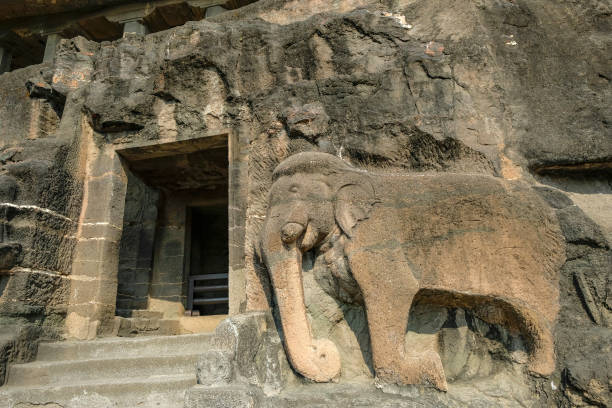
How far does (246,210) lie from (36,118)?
325 centimetres

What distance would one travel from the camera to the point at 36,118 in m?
5.62

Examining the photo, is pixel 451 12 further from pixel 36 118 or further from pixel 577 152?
pixel 36 118

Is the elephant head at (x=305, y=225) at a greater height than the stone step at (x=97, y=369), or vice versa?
the elephant head at (x=305, y=225)

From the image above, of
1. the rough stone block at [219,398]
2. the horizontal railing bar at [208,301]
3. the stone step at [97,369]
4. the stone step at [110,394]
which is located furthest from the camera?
the horizontal railing bar at [208,301]

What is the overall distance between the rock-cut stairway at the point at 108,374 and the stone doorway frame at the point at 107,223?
1.35 feet

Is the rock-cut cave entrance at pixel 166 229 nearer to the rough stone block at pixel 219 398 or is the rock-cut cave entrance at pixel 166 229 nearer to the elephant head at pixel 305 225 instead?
the elephant head at pixel 305 225

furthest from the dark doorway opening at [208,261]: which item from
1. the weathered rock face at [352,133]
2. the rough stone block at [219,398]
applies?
the rough stone block at [219,398]

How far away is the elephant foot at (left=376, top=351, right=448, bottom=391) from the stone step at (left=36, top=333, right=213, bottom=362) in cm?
175

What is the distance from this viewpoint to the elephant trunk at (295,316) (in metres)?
2.85

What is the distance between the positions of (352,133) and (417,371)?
1.88 meters

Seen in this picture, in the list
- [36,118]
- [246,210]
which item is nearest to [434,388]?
[246,210]

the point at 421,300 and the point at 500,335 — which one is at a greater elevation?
the point at 421,300

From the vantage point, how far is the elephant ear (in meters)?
3.08

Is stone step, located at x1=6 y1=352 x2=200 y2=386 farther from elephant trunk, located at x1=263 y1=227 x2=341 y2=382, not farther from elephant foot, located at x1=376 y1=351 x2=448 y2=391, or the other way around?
elephant foot, located at x1=376 y1=351 x2=448 y2=391
